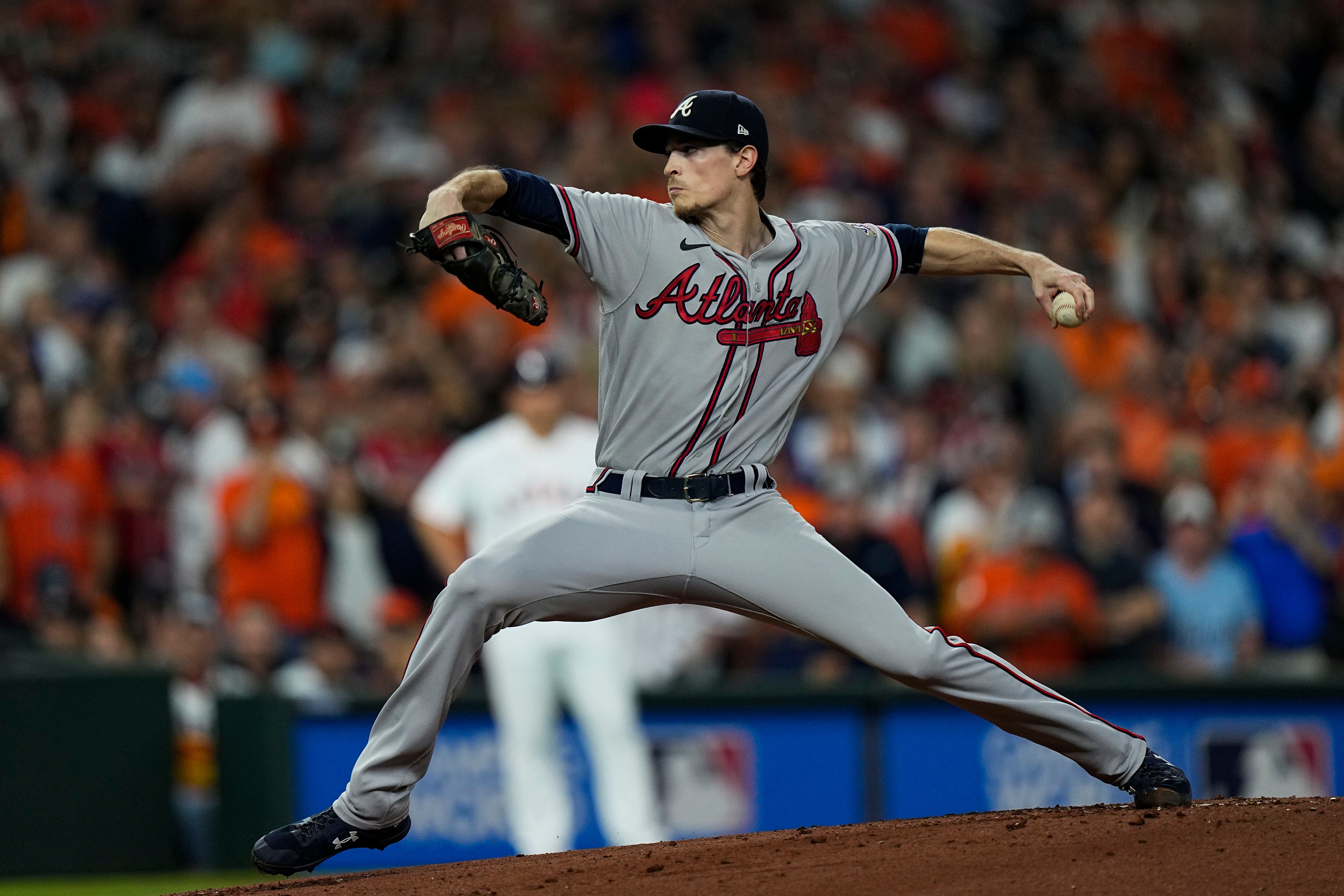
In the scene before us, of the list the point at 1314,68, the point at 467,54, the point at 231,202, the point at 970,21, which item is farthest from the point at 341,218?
the point at 1314,68

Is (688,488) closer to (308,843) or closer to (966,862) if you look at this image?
(966,862)

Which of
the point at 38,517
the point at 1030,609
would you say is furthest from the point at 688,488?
the point at 38,517

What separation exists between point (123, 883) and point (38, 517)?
207cm

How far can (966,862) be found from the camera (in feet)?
16.3

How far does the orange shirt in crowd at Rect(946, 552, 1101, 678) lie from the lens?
9.40 m

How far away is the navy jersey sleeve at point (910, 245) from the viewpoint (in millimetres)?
5496

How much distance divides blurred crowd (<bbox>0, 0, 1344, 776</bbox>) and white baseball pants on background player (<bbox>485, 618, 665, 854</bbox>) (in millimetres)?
1300

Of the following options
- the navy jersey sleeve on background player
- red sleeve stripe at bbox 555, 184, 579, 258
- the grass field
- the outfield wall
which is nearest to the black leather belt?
the navy jersey sleeve on background player

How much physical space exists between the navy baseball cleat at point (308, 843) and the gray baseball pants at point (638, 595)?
0.13ft

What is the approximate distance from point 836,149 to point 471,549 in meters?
5.85

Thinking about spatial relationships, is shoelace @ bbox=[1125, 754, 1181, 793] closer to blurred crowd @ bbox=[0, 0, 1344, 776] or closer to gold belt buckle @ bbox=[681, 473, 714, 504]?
gold belt buckle @ bbox=[681, 473, 714, 504]

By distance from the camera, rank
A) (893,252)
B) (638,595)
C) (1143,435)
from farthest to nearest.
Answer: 1. (1143,435)
2. (893,252)
3. (638,595)

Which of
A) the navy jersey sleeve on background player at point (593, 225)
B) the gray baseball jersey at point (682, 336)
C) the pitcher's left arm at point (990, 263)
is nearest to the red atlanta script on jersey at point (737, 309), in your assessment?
the gray baseball jersey at point (682, 336)

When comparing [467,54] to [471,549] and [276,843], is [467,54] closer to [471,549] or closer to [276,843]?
[471,549]
